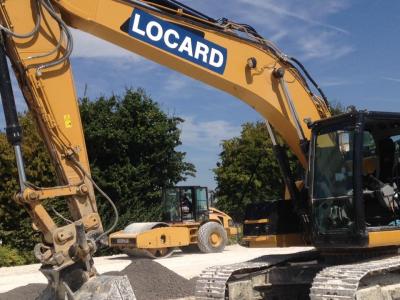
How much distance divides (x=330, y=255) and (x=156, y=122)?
54.0ft

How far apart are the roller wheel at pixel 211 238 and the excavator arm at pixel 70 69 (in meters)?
11.9

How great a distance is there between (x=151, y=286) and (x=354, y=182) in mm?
5021

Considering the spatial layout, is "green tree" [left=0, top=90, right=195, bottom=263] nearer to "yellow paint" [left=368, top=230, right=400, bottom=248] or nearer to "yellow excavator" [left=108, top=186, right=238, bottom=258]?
"yellow excavator" [left=108, top=186, right=238, bottom=258]

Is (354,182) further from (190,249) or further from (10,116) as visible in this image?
(190,249)

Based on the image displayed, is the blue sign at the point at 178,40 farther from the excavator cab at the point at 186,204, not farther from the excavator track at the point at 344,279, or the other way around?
the excavator cab at the point at 186,204

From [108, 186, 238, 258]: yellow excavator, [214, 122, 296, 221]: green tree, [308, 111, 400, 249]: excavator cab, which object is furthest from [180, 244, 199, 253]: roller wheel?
[308, 111, 400, 249]: excavator cab

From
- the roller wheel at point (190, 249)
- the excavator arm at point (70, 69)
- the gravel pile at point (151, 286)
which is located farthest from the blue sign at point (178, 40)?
the roller wheel at point (190, 249)

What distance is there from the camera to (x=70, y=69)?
20.8ft

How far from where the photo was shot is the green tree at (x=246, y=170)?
27.6 metres

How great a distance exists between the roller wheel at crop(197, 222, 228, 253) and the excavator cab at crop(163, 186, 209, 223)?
488 mm

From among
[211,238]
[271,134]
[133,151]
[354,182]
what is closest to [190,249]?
[211,238]

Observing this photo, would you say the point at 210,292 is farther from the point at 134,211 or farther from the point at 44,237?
the point at 134,211

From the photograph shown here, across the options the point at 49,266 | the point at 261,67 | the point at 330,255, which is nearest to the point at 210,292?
the point at 330,255

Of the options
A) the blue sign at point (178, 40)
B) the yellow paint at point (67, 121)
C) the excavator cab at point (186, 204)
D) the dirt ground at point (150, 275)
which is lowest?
the dirt ground at point (150, 275)
